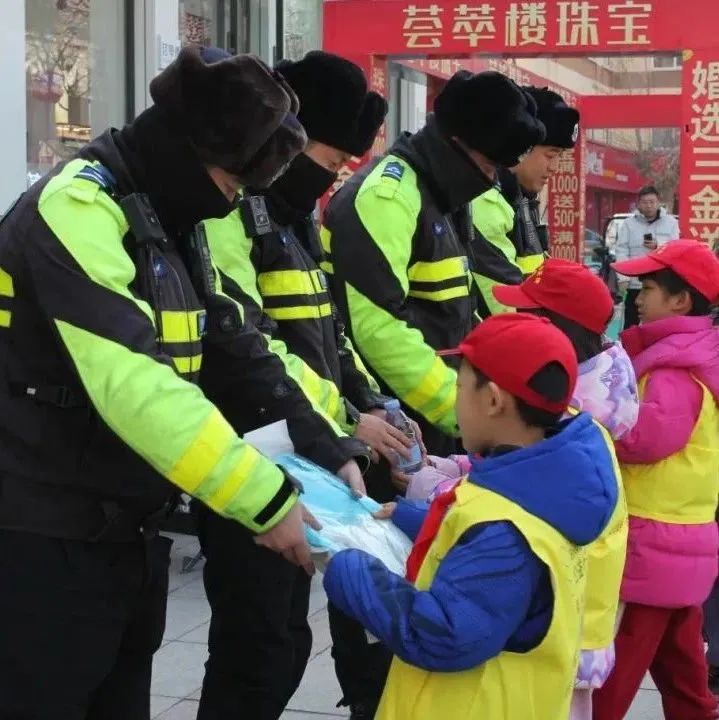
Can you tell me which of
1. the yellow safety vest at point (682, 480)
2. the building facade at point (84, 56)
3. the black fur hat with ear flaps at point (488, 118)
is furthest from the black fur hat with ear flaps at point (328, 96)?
the building facade at point (84, 56)

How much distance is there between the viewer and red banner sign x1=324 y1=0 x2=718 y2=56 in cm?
1064

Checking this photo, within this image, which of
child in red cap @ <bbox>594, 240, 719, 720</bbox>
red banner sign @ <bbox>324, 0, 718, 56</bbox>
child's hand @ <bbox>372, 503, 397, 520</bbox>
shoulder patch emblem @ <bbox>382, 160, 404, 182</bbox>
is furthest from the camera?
red banner sign @ <bbox>324, 0, 718, 56</bbox>

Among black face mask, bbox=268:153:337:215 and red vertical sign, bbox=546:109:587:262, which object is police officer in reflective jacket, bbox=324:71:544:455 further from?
red vertical sign, bbox=546:109:587:262

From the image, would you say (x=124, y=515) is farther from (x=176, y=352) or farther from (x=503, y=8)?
(x=503, y=8)

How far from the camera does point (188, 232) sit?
2885 mm

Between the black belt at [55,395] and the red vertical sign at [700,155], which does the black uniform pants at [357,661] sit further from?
the red vertical sign at [700,155]

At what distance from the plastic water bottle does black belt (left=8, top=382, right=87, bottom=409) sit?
111cm

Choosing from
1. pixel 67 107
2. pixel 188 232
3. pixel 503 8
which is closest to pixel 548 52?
pixel 503 8

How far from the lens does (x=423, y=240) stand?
407 centimetres

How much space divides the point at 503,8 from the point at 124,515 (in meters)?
8.91

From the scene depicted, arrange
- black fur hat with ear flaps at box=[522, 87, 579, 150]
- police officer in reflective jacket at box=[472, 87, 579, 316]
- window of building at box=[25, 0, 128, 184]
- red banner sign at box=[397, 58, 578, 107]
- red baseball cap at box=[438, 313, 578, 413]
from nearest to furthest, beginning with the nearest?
red baseball cap at box=[438, 313, 578, 413]
police officer in reflective jacket at box=[472, 87, 579, 316]
black fur hat with ear flaps at box=[522, 87, 579, 150]
window of building at box=[25, 0, 128, 184]
red banner sign at box=[397, 58, 578, 107]

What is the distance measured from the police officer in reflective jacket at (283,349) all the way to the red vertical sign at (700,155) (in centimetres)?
764

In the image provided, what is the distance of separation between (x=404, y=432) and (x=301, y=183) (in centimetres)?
71

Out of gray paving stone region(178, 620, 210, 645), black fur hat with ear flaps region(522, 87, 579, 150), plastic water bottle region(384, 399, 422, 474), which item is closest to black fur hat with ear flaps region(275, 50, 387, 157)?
plastic water bottle region(384, 399, 422, 474)
